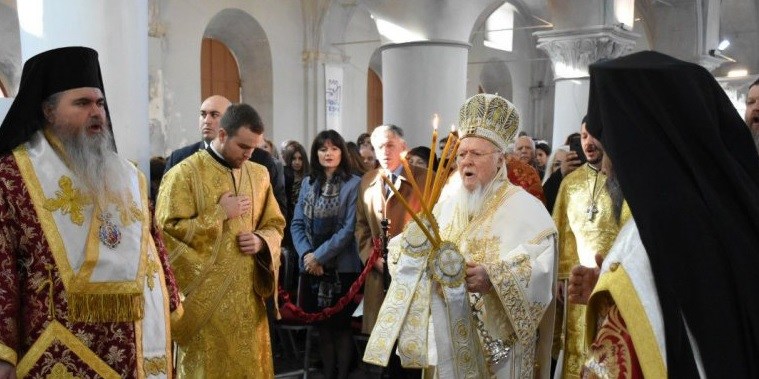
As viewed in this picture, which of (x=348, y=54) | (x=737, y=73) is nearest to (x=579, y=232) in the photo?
(x=737, y=73)

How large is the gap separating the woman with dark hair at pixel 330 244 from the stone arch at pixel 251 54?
10.6m

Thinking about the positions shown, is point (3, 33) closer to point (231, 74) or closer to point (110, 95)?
point (231, 74)

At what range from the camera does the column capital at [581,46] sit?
991 cm

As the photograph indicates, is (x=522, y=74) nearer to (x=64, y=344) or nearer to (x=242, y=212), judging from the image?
(x=242, y=212)

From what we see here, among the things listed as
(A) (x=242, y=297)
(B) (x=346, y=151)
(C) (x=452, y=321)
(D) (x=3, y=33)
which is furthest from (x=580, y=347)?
(D) (x=3, y=33)

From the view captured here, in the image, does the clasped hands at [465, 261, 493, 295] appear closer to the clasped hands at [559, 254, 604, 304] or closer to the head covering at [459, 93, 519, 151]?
the head covering at [459, 93, 519, 151]

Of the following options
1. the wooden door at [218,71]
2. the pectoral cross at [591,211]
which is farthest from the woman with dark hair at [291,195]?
the wooden door at [218,71]

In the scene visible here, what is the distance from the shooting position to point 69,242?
3016 mm

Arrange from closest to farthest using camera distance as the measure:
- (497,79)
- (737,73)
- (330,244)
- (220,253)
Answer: (220,253)
(330,244)
(737,73)
(497,79)

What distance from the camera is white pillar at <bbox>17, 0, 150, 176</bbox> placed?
3816 millimetres

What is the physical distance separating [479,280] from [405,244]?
0.34m

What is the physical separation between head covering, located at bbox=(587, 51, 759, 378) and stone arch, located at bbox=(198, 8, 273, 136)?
15092 millimetres

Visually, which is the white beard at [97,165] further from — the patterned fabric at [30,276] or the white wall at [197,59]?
the white wall at [197,59]

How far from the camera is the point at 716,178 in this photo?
186cm
